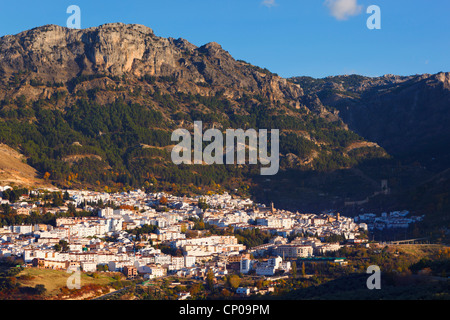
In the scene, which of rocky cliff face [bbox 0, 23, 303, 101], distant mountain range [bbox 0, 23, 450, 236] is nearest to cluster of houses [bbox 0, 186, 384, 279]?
distant mountain range [bbox 0, 23, 450, 236]

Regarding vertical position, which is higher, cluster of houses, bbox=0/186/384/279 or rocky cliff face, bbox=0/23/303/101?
rocky cliff face, bbox=0/23/303/101

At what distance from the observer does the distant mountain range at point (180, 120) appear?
9912cm

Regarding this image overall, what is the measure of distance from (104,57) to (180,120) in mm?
15098

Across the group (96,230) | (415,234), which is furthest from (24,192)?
(415,234)

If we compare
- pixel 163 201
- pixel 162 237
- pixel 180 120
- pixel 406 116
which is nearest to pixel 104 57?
pixel 180 120

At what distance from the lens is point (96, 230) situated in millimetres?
70438

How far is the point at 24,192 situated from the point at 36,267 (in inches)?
1004

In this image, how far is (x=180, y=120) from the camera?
117 m

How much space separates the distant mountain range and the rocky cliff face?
0.17m

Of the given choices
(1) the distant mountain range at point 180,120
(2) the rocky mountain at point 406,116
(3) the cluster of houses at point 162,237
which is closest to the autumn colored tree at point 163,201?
(3) the cluster of houses at point 162,237

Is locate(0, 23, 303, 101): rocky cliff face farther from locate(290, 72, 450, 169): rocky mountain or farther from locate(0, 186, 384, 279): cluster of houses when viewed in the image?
locate(0, 186, 384, 279): cluster of houses

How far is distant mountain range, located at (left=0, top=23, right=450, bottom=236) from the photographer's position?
99125mm

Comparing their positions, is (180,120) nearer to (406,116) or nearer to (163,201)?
(163,201)

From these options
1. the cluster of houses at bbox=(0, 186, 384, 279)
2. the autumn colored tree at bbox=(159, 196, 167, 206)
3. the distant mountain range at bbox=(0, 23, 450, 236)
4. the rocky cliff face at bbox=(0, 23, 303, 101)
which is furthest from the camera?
the rocky cliff face at bbox=(0, 23, 303, 101)
